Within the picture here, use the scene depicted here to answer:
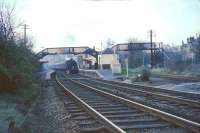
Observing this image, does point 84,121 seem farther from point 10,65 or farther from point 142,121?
point 10,65

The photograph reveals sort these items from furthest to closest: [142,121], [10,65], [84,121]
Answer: [10,65] → [84,121] → [142,121]

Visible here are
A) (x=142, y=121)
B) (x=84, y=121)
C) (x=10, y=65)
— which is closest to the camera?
(x=142, y=121)

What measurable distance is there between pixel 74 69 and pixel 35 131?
2969 inches

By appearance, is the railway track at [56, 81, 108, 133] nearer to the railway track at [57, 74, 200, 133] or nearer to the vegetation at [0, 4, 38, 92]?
the railway track at [57, 74, 200, 133]

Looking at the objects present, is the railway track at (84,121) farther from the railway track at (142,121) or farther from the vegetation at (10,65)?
the vegetation at (10,65)

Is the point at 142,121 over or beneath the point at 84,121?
over

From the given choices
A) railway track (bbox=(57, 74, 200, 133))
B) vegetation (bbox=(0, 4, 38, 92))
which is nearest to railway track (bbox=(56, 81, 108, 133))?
railway track (bbox=(57, 74, 200, 133))

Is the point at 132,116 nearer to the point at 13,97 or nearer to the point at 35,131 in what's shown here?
the point at 35,131

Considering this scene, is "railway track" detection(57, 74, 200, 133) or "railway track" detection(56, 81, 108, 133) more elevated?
"railway track" detection(57, 74, 200, 133)

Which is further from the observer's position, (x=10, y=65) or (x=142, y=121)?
(x=10, y=65)

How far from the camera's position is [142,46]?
10025 cm

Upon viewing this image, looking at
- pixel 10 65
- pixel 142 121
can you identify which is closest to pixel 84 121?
pixel 142 121

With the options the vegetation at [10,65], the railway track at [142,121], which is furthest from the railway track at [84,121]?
the vegetation at [10,65]

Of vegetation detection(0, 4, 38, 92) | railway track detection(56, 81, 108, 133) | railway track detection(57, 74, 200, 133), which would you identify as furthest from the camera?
vegetation detection(0, 4, 38, 92)
